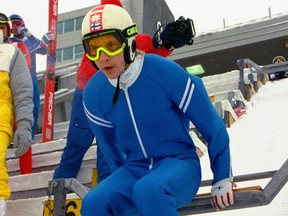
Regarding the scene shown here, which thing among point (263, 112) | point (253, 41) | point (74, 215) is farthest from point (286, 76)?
point (253, 41)

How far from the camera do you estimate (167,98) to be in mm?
2271

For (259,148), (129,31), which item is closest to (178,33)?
(129,31)

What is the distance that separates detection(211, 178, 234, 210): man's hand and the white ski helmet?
65 cm

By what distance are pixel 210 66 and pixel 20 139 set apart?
19929mm

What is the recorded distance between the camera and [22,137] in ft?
10.5

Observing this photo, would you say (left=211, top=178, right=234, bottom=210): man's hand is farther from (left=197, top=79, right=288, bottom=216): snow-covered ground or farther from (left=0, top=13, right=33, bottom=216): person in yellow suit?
(left=0, top=13, right=33, bottom=216): person in yellow suit

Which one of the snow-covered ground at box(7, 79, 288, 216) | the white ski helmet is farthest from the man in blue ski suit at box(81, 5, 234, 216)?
the snow-covered ground at box(7, 79, 288, 216)

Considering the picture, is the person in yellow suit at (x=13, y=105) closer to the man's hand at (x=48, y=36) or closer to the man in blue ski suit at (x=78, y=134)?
the man in blue ski suit at (x=78, y=134)

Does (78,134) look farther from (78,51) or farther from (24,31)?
(78,51)

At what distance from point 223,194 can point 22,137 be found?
1.55 metres

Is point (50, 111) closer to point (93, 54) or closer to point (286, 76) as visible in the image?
point (93, 54)

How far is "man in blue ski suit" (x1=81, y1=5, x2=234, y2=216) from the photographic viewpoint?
2.17 meters

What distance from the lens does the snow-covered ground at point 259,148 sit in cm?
317

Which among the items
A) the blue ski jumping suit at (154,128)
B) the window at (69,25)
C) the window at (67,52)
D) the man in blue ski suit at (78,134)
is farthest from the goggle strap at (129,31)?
the window at (69,25)
